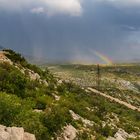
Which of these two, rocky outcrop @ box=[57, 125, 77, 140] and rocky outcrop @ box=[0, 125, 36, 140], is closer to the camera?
rocky outcrop @ box=[0, 125, 36, 140]

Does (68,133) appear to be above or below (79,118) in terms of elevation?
below

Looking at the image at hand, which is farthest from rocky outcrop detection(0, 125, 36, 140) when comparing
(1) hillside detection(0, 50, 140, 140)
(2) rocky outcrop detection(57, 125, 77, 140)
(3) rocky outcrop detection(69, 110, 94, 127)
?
(3) rocky outcrop detection(69, 110, 94, 127)

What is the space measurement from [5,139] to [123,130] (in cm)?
2802

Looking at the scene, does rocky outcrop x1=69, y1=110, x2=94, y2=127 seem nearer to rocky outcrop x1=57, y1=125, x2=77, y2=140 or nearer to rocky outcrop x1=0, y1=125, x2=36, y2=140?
rocky outcrop x1=57, y1=125, x2=77, y2=140

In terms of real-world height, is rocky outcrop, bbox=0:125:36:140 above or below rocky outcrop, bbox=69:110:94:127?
above

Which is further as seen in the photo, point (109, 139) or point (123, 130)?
point (123, 130)

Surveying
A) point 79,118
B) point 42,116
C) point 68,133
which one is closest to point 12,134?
point 42,116

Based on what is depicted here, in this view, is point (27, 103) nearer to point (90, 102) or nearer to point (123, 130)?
point (123, 130)

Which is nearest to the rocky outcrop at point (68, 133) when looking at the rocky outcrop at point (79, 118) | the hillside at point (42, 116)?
the hillside at point (42, 116)

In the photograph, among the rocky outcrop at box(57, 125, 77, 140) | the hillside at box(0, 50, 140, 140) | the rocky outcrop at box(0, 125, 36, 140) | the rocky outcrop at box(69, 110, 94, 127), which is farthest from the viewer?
the rocky outcrop at box(69, 110, 94, 127)

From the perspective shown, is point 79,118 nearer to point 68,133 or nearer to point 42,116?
point 68,133

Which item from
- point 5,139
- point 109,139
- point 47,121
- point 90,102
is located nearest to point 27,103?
point 47,121

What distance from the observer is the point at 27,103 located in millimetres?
34156

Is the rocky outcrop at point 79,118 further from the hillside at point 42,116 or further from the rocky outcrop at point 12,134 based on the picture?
the rocky outcrop at point 12,134
